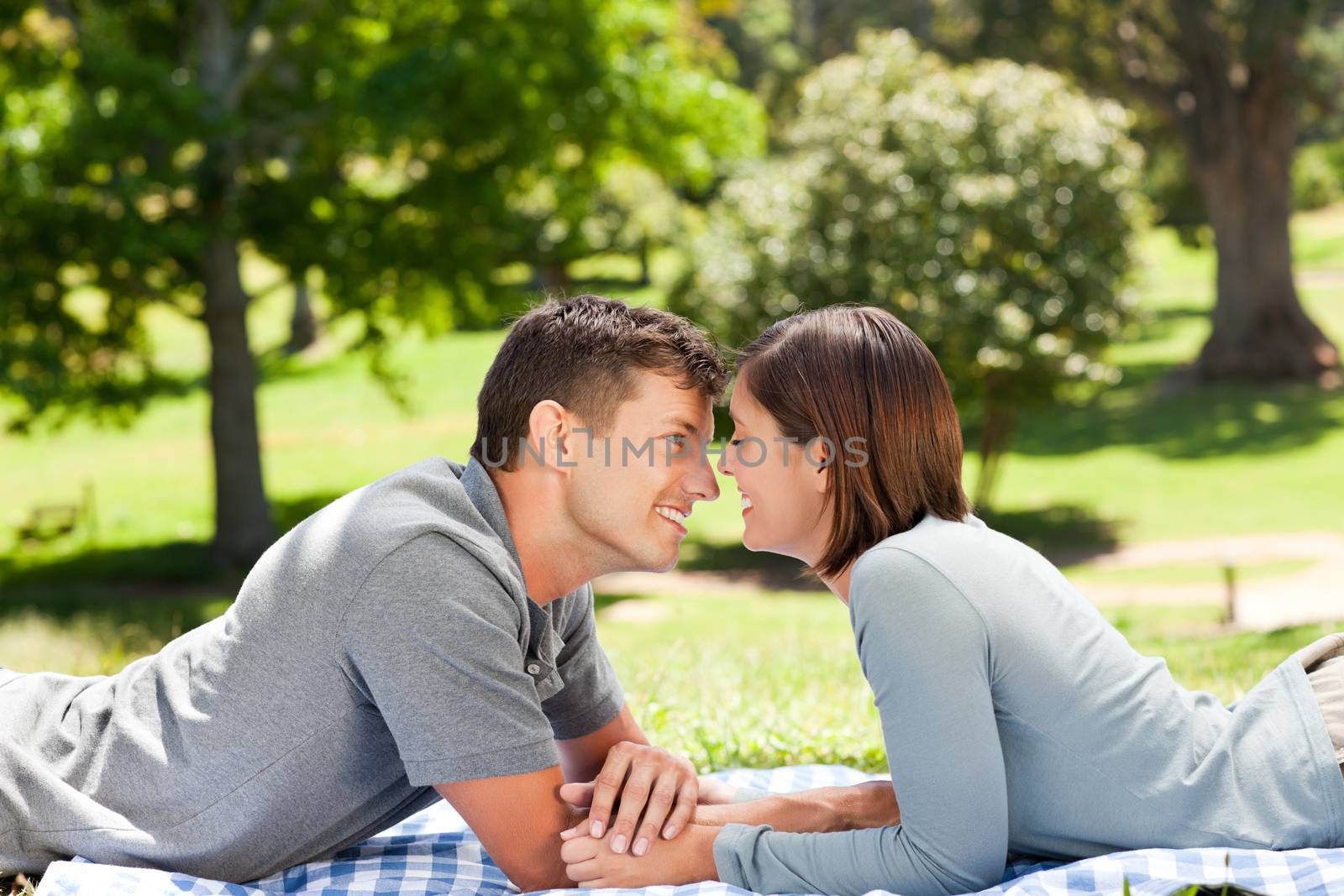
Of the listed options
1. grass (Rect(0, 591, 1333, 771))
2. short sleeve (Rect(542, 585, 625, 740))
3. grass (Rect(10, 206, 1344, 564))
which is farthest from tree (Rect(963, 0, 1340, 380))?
short sleeve (Rect(542, 585, 625, 740))

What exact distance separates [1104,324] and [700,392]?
51.0 feet

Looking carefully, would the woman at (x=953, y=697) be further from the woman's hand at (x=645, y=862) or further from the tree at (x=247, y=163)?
the tree at (x=247, y=163)

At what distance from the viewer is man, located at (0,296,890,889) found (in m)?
2.80

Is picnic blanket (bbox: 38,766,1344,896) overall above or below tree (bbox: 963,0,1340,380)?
below

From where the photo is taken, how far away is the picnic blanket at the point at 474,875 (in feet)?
8.55

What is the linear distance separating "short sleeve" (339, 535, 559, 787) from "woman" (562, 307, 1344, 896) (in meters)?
0.33

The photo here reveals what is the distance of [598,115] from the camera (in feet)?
51.2

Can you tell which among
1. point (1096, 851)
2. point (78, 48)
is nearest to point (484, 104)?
point (78, 48)

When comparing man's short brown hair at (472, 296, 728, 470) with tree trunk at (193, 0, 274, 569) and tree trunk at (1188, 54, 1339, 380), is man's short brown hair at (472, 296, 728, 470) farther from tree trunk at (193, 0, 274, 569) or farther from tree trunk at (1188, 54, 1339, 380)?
tree trunk at (1188, 54, 1339, 380)

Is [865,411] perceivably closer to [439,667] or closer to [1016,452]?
[439,667]

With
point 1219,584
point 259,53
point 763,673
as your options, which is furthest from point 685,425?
point 259,53

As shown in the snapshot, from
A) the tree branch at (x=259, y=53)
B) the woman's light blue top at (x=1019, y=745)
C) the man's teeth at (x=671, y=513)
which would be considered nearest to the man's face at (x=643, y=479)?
the man's teeth at (x=671, y=513)

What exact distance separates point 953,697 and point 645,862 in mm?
834

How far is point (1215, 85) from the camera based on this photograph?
966 inches
